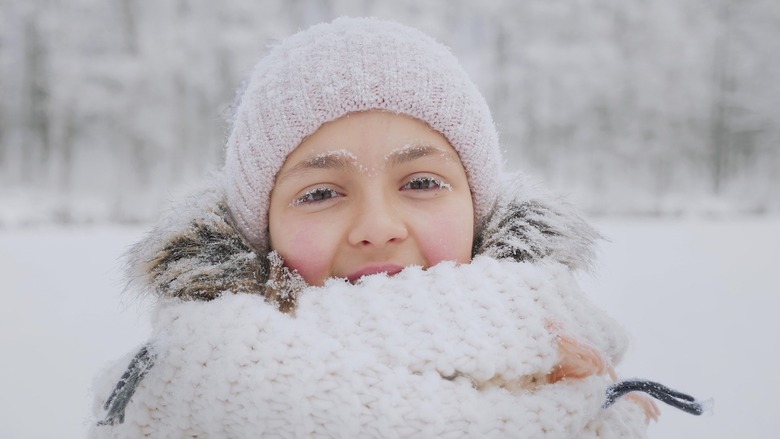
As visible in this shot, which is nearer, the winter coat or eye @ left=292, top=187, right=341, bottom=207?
the winter coat

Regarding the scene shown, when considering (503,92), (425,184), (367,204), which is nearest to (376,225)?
(367,204)

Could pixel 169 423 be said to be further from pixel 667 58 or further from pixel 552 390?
pixel 667 58

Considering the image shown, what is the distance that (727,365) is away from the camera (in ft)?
6.23

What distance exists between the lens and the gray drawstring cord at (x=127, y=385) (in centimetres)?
65

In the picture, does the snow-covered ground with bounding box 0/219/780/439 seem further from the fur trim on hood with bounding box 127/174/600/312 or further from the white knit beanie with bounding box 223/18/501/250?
the white knit beanie with bounding box 223/18/501/250

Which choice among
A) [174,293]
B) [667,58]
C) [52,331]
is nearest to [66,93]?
[52,331]

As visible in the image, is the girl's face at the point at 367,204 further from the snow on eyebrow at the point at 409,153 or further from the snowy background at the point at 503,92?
the snowy background at the point at 503,92

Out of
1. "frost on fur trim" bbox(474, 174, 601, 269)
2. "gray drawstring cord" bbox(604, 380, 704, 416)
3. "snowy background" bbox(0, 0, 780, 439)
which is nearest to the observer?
"gray drawstring cord" bbox(604, 380, 704, 416)

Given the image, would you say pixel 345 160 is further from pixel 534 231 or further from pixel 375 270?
pixel 534 231

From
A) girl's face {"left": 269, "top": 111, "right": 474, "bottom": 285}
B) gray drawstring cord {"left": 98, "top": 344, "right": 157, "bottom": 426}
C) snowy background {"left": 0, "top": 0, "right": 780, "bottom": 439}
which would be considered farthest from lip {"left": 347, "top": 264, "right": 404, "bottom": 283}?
snowy background {"left": 0, "top": 0, "right": 780, "bottom": 439}

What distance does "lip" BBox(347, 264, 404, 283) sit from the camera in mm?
814

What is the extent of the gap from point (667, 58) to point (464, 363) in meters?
12.5

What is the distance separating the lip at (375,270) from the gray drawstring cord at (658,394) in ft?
1.21

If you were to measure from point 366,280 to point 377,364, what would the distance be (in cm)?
14
